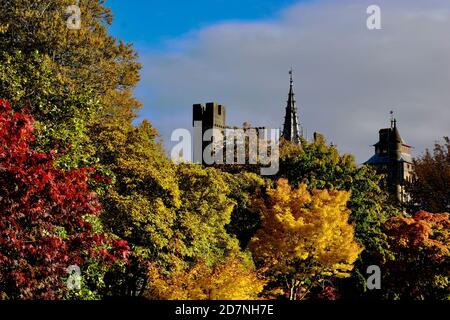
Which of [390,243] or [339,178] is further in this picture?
[339,178]

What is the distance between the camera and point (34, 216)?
693 inches

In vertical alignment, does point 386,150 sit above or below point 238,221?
above

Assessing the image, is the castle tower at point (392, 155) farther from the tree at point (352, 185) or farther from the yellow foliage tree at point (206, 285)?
the yellow foliage tree at point (206, 285)

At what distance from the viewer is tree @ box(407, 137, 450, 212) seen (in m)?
59.9

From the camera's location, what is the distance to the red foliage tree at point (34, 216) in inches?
679

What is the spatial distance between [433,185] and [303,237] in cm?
3054

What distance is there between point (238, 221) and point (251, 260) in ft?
17.9

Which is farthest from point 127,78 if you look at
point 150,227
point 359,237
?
point 150,227

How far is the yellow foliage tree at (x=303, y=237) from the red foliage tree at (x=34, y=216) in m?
16.7

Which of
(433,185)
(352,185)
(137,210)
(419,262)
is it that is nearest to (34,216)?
(137,210)

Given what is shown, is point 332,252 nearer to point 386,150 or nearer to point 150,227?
point 150,227

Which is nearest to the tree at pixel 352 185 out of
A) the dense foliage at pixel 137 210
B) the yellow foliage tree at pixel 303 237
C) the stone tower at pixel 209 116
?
the dense foliage at pixel 137 210
